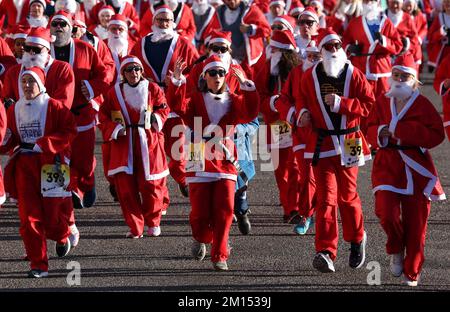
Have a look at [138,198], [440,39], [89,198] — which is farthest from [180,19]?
[138,198]

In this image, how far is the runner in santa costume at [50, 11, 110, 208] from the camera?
1505 centimetres

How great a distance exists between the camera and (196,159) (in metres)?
12.9

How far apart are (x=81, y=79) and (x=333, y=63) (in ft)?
10.2

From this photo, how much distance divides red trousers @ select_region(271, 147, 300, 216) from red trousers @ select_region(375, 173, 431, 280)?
2681 millimetres

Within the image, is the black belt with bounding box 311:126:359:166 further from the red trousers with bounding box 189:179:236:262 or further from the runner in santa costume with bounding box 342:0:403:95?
the runner in santa costume with bounding box 342:0:403:95

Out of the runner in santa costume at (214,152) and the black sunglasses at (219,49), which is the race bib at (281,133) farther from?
the runner in santa costume at (214,152)

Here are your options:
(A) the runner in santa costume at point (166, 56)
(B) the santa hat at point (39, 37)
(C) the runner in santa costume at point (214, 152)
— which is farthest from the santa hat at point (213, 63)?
(A) the runner in santa costume at point (166, 56)

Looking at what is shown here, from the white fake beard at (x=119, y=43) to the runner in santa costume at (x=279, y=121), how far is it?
9.06 ft

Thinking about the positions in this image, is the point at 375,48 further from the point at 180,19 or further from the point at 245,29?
the point at 180,19

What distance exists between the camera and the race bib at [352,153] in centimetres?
1277

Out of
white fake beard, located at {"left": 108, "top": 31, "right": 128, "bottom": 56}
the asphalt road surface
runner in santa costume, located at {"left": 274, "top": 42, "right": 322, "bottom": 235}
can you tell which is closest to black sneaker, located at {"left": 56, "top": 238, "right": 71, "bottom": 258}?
the asphalt road surface

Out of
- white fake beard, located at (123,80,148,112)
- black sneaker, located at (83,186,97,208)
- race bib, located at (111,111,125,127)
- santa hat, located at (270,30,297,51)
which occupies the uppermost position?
santa hat, located at (270,30,297,51)

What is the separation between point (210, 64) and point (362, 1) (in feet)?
23.8
